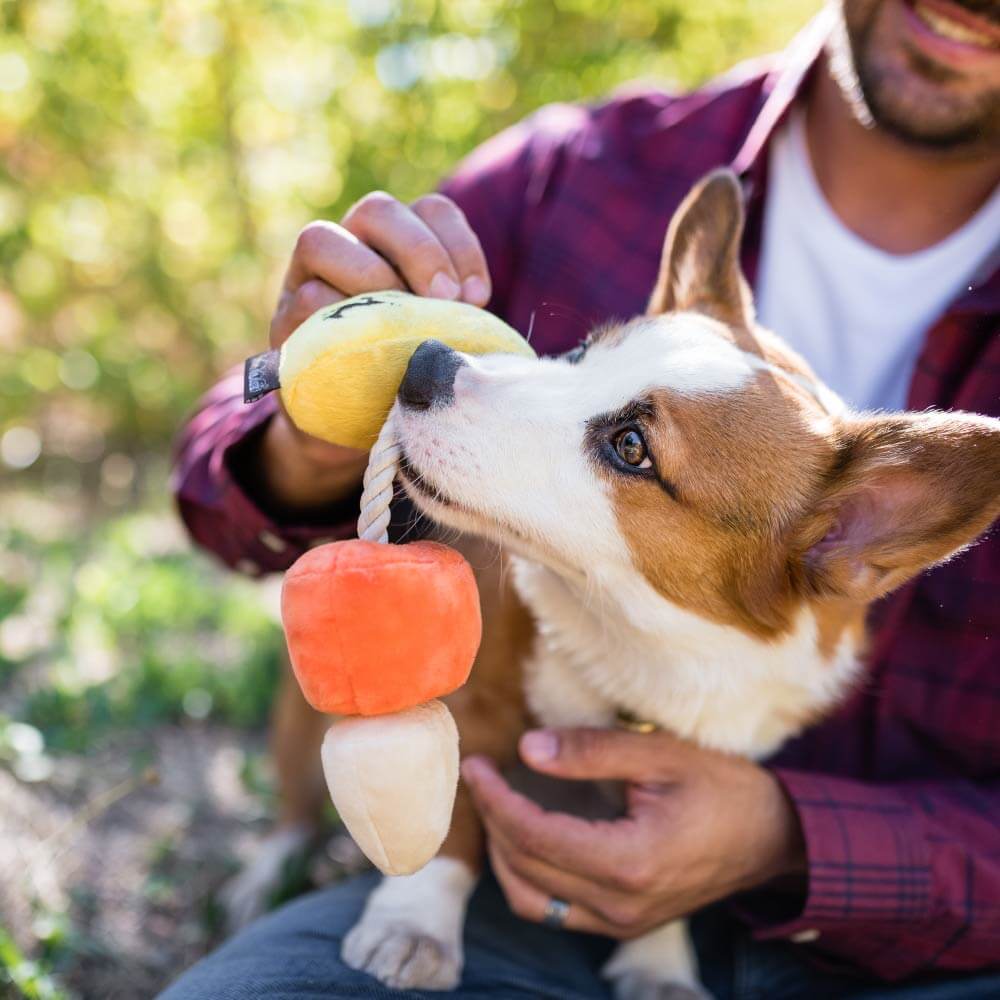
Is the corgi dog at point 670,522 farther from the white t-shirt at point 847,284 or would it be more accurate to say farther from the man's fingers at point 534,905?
the white t-shirt at point 847,284

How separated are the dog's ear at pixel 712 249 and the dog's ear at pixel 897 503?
1.10 feet

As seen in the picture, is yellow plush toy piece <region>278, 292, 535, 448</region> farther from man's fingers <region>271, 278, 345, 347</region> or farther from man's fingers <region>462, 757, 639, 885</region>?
man's fingers <region>462, 757, 639, 885</region>

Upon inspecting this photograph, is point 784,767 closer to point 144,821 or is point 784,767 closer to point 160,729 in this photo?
point 144,821

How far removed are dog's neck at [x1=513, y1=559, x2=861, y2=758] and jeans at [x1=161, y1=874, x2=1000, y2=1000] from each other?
368 mm

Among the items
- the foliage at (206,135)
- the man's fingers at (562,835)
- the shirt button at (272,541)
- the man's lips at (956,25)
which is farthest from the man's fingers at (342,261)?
the foliage at (206,135)

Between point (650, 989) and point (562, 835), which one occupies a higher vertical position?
point (562, 835)

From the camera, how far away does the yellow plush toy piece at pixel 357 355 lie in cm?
129

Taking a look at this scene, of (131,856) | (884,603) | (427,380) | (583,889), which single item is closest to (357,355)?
(427,380)

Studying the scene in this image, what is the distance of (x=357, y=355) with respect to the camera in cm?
130

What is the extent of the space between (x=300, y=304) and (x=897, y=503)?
0.90m

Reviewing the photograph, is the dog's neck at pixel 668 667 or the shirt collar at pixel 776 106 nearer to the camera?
the dog's neck at pixel 668 667

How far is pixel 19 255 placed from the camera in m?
3.70

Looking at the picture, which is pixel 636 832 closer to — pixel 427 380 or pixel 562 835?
pixel 562 835

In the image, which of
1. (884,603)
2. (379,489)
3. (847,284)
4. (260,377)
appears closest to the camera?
(379,489)
